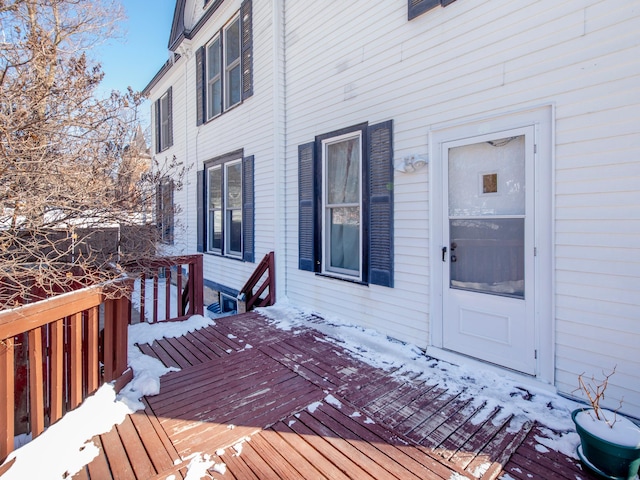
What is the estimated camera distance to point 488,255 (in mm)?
2992

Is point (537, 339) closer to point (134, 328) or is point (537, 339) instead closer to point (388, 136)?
point (388, 136)

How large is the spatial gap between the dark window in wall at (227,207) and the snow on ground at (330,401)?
2448 mm

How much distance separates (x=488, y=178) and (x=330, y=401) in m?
2.20

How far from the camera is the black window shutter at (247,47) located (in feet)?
19.1

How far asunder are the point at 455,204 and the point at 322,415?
2087 millimetres

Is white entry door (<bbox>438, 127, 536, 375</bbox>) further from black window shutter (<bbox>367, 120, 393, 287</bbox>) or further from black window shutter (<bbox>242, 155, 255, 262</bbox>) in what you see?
black window shutter (<bbox>242, 155, 255, 262</bbox>)

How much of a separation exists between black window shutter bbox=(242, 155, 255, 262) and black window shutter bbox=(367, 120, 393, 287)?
2529 millimetres

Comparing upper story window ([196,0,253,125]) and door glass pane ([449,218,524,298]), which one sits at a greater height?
upper story window ([196,0,253,125])

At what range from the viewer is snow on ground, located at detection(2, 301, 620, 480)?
6.36ft

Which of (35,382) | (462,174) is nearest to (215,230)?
(35,382)

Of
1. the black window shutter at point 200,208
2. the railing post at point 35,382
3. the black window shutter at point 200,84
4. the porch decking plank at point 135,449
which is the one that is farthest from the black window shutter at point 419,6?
the black window shutter at point 200,208

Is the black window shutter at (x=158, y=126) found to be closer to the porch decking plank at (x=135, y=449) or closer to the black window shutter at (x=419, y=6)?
the black window shutter at (x=419, y=6)

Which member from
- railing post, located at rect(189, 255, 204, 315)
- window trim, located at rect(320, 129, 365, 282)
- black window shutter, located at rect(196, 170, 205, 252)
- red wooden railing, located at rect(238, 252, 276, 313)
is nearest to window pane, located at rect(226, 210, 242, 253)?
black window shutter, located at rect(196, 170, 205, 252)

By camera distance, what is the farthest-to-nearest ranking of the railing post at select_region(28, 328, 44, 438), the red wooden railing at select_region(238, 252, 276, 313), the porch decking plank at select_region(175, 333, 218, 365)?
1. the red wooden railing at select_region(238, 252, 276, 313)
2. the porch decking plank at select_region(175, 333, 218, 365)
3. the railing post at select_region(28, 328, 44, 438)
